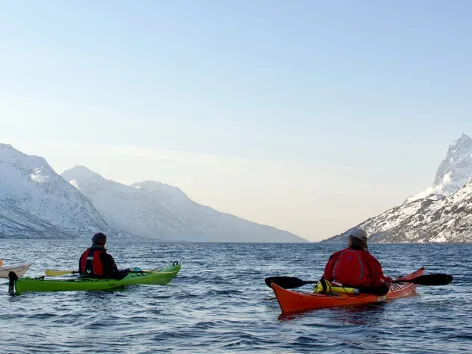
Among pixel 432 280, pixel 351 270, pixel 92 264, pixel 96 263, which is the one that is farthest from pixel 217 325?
pixel 92 264

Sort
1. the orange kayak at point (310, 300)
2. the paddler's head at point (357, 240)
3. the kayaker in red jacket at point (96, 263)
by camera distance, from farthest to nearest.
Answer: the kayaker in red jacket at point (96, 263) → the paddler's head at point (357, 240) → the orange kayak at point (310, 300)

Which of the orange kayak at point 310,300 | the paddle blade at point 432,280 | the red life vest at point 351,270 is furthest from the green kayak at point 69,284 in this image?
the paddle blade at point 432,280

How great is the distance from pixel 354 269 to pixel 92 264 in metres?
12.1

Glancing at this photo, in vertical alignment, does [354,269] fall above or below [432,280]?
above

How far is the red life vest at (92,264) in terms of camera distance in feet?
90.3

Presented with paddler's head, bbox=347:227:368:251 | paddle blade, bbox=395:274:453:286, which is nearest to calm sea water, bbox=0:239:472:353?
paddle blade, bbox=395:274:453:286

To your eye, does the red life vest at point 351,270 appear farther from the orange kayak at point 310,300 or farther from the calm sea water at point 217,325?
the calm sea water at point 217,325

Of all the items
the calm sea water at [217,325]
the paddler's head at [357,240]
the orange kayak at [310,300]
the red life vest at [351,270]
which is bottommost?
the calm sea water at [217,325]

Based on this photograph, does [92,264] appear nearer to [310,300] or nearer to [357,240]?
[310,300]

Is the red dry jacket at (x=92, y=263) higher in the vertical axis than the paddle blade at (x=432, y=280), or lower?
higher

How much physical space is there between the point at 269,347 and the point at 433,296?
46.0ft

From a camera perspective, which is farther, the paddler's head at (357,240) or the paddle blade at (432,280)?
the paddle blade at (432,280)

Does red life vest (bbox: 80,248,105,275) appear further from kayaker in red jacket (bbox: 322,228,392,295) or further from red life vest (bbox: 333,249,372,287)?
red life vest (bbox: 333,249,372,287)

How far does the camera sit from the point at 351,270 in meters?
21.0
